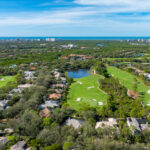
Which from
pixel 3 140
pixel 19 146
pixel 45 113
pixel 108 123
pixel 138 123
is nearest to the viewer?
pixel 19 146

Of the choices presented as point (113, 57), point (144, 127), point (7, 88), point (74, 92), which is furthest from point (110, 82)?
point (113, 57)

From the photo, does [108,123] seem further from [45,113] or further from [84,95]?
[84,95]

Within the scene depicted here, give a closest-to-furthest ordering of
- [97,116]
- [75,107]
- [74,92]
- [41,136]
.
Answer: [41,136] → [97,116] → [75,107] → [74,92]

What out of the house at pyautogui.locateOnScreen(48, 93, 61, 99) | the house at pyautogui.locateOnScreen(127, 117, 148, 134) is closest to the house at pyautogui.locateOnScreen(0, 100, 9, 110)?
the house at pyautogui.locateOnScreen(48, 93, 61, 99)

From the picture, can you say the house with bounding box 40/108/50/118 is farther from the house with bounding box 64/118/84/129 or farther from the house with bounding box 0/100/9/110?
the house with bounding box 0/100/9/110

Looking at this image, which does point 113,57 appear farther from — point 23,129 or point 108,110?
point 23,129

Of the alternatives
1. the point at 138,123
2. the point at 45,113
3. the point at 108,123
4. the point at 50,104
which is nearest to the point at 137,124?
the point at 138,123
